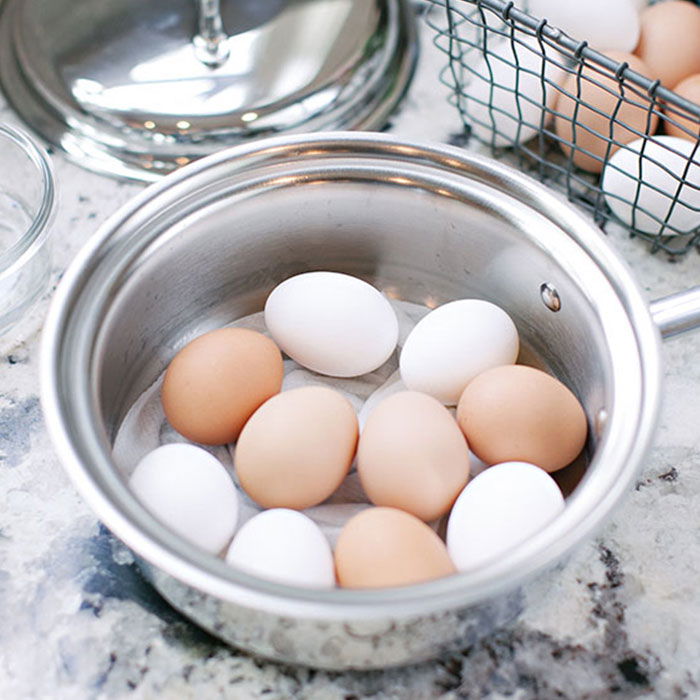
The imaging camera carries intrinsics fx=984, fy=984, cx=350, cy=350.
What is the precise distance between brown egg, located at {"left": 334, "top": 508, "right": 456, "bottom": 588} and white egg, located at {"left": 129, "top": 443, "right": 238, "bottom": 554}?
0.08m

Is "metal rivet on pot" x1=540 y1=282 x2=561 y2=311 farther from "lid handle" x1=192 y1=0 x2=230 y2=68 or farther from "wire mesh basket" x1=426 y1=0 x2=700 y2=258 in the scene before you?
"lid handle" x1=192 y1=0 x2=230 y2=68

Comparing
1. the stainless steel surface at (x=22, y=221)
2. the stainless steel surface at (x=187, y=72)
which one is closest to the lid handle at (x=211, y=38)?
the stainless steel surface at (x=187, y=72)

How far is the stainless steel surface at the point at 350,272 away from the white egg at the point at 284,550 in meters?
0.04

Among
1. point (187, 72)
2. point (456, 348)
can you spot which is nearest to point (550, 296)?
point (456, 348)

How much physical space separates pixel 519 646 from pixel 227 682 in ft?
0.65

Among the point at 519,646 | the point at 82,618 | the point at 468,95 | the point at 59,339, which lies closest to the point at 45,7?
the point at 468,95

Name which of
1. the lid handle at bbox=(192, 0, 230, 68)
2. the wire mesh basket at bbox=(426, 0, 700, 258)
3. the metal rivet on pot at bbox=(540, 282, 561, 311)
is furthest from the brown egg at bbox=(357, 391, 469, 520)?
the lid handle at bbox=(192, 0, 230, 68)

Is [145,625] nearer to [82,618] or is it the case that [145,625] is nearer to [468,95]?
[82,618]

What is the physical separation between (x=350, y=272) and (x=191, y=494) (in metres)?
0.28

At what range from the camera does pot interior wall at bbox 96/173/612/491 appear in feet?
2.35

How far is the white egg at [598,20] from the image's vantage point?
943mm

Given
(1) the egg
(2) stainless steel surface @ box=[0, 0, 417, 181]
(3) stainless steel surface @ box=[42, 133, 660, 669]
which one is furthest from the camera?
(2) stainless steel surface @ box=[0, 0, 417, 181]

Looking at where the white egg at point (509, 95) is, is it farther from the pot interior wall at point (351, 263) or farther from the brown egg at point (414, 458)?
the brown egg at point (414, 458)

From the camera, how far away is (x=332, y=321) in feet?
2.46
